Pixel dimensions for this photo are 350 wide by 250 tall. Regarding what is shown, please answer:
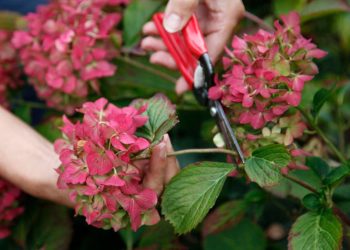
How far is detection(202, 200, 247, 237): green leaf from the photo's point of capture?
96 centimetres

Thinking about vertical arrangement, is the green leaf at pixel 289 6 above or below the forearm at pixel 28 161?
above

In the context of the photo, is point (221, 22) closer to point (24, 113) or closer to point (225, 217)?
point (225, 217)

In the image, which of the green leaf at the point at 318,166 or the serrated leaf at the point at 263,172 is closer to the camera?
the serrated leaf at the point at 263,172


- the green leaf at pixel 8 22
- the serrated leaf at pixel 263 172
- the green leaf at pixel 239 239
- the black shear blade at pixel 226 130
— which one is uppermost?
the serrated leaf at pixel 263 172

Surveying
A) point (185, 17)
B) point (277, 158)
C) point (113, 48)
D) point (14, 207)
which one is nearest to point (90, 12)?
point (113, 48)

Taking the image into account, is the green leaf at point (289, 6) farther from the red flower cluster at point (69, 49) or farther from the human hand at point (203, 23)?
the red flower cluster at point (69, 49)

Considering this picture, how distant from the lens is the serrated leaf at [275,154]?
68 centimetres

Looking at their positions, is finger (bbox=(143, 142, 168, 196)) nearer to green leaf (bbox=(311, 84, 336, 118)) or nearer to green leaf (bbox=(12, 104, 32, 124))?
green leaf (bbox=(311, 84, 336, 118))

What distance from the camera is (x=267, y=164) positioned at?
68 cm

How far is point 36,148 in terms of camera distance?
2.92 feet

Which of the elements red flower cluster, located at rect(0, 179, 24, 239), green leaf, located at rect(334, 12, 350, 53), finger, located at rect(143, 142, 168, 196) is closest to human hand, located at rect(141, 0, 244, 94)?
finger, located at rect(143, 142, 168, 196)

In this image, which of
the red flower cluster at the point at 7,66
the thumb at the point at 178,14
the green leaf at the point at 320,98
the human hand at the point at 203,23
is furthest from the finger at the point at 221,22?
the red flower cluster at the point at 7,66

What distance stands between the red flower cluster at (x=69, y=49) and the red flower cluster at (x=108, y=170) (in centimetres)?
32

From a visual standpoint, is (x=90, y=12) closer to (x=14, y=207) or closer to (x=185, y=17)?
(x=185, y=17)
